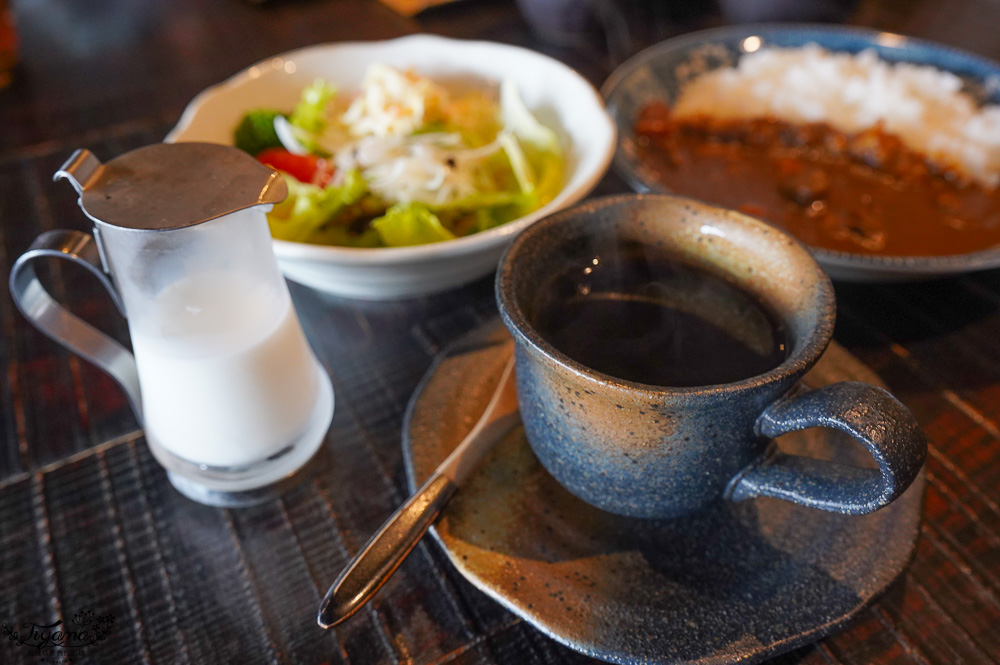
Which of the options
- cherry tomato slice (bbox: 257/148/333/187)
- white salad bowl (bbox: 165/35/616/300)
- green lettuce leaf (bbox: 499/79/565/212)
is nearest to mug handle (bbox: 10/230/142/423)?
white salad bowl (bbox: 165/35/616/300)

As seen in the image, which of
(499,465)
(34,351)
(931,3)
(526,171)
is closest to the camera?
(499,465)

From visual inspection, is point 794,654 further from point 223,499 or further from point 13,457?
point 13,457

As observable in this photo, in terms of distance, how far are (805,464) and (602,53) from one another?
4.37 ft

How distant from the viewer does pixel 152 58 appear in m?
1.63

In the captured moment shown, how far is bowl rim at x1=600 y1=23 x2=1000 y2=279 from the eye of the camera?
2.78ft

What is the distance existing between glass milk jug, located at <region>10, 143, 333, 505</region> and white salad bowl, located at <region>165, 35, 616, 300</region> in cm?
17

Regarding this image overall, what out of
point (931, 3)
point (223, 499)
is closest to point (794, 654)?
point (223, 499)

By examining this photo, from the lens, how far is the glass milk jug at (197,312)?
549mm

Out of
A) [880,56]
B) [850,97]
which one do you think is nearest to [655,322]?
[850,97]

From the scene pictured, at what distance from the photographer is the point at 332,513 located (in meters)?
0.68

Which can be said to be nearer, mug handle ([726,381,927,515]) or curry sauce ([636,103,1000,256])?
mug handle ([726,381,927,515])

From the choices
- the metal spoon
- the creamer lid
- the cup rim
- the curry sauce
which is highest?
the creamer lid

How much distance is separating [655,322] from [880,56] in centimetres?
120

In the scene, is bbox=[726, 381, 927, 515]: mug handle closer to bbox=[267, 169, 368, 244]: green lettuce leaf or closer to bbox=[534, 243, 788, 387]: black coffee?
bbox=[534, 243, 788, 387]: black coffee
